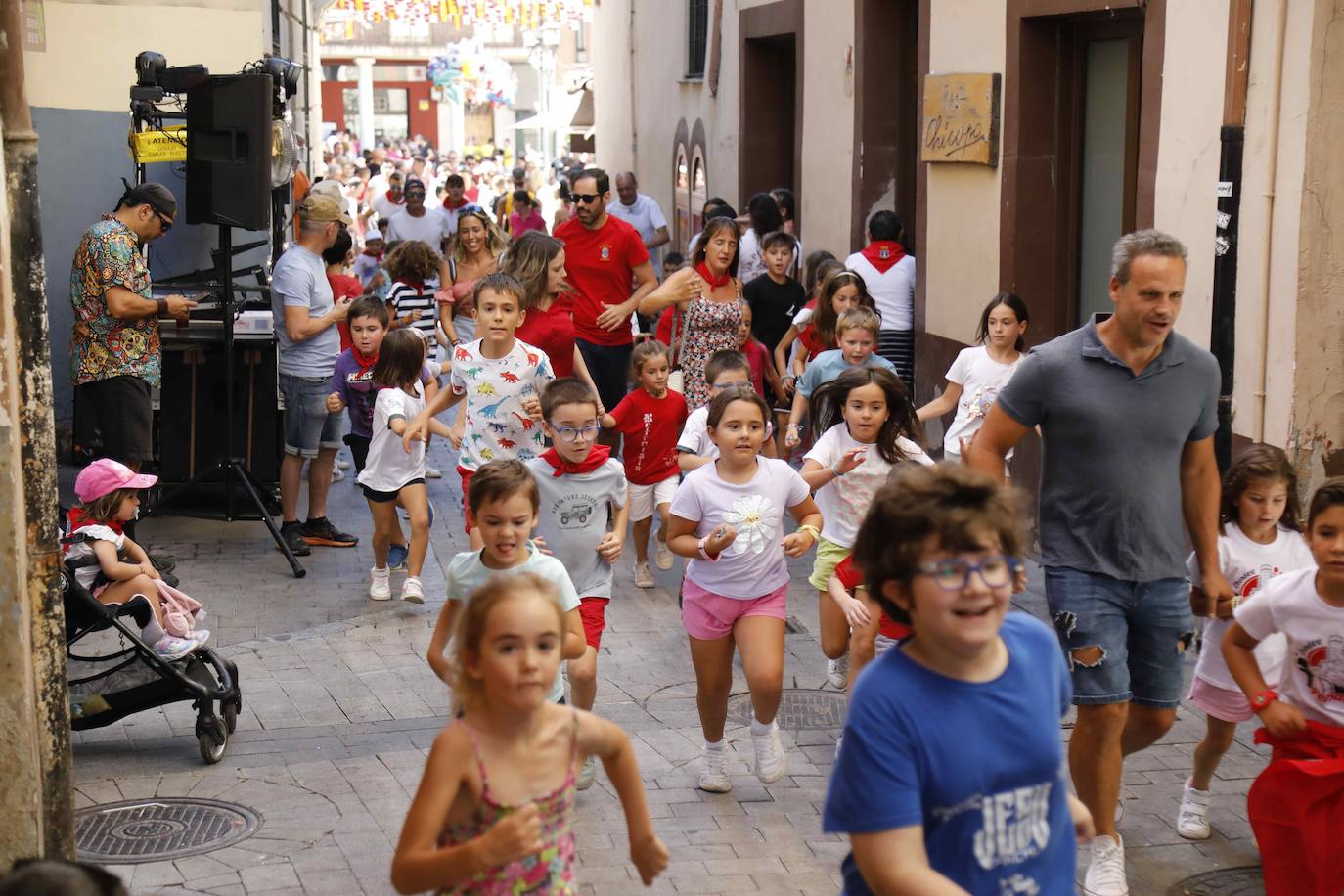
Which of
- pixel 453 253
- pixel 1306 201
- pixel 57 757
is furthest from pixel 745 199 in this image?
pixel 57 757

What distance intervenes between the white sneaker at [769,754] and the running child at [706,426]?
3.87 feet

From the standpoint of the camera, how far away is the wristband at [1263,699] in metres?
5.05

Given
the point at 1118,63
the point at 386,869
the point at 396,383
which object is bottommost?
the point at 386,869

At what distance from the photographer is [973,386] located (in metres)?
8.67

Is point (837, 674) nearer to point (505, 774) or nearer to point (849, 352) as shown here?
point (849, 352)

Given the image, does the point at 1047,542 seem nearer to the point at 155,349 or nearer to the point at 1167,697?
the point at 1167,697

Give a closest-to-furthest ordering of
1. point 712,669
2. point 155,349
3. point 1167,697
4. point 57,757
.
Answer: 1. point 57,757
2. point 1167,697
3. point 712,669
4. point 155,349

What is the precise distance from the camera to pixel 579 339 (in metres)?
10.8

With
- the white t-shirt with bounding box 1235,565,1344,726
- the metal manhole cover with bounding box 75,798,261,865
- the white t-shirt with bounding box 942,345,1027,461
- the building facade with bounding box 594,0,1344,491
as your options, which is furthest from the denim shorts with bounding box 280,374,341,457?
the white t-shirt with bounding box 1235,565,1344,726

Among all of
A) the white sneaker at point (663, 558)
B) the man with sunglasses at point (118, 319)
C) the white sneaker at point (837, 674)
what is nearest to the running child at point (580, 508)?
the white sneaker at point (837, 674)

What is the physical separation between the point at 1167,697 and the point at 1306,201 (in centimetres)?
296

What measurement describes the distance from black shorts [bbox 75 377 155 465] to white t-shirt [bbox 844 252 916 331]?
16.3 feet

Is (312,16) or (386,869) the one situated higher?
(312,16)

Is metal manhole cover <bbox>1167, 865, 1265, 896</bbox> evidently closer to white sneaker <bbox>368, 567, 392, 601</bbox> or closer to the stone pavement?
the stone pavement
